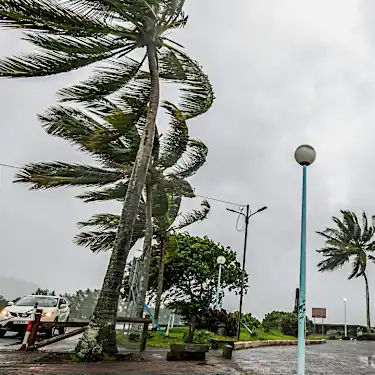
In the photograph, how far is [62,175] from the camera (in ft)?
43.1

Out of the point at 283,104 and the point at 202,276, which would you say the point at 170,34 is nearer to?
the point at 283,104

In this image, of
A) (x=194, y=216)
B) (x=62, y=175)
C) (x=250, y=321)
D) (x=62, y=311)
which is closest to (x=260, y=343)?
(x=250, y=321)

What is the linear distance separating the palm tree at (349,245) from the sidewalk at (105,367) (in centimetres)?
2696

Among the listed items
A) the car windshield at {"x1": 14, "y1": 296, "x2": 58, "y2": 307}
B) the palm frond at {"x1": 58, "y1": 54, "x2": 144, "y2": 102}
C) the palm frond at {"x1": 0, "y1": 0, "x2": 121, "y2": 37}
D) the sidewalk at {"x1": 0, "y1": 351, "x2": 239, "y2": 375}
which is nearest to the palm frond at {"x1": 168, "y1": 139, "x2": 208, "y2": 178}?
the palm frond at {"x1": 58, "y1": 54, "x2": 144, "y2": 102}

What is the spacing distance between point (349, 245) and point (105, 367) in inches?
1182

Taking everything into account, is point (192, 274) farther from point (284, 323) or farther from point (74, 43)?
point (74, 43)

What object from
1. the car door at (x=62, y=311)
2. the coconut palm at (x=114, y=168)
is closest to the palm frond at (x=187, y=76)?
the coconut palm at (x=114, y=168)

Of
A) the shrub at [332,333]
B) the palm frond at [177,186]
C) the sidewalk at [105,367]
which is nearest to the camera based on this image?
the sidewalk at [105,367]

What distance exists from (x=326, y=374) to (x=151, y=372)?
3.90 metres

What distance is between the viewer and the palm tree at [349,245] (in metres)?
31.3

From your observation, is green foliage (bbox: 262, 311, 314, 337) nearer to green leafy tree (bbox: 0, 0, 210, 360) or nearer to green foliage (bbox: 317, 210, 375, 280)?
green foliage (bbox: 317, 210, 375, 280)

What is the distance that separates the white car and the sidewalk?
379 cm

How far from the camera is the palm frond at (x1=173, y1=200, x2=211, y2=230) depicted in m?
19.4

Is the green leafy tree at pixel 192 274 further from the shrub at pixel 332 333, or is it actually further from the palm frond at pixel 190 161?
the shrub at pixel 332 333
